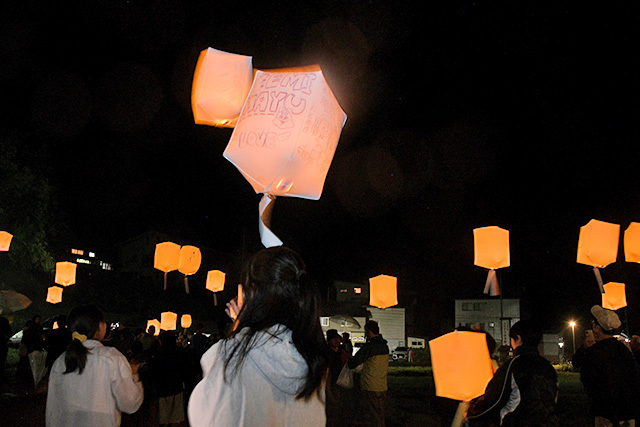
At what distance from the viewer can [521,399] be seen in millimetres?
3717

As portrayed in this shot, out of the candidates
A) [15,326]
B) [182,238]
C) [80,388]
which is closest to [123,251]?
[182,238]

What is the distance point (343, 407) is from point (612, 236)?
6.18 metres

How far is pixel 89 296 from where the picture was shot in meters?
32.9

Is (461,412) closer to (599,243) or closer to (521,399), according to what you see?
(521,399)

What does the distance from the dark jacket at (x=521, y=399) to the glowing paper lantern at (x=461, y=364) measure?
6.0 inches

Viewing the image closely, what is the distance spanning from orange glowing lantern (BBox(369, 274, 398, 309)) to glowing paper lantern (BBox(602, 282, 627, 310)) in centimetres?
589

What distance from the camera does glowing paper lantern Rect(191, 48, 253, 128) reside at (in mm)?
4000

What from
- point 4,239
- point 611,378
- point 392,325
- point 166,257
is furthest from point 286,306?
point 392,325

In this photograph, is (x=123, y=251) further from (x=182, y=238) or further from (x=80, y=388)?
(x=80, y=388)

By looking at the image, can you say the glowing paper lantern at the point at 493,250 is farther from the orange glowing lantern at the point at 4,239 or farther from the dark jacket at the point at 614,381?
the orange glowing lantern at the point at 4,239

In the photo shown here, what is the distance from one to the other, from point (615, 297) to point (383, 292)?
6431 mm

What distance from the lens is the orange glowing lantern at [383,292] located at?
51.2 feet

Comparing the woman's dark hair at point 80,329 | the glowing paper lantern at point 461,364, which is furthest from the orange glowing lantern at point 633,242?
the woman's dark hair at point 80,329

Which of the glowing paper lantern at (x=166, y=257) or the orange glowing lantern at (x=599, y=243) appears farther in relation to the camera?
the glowing paper lantern at (x=166, y=257)
